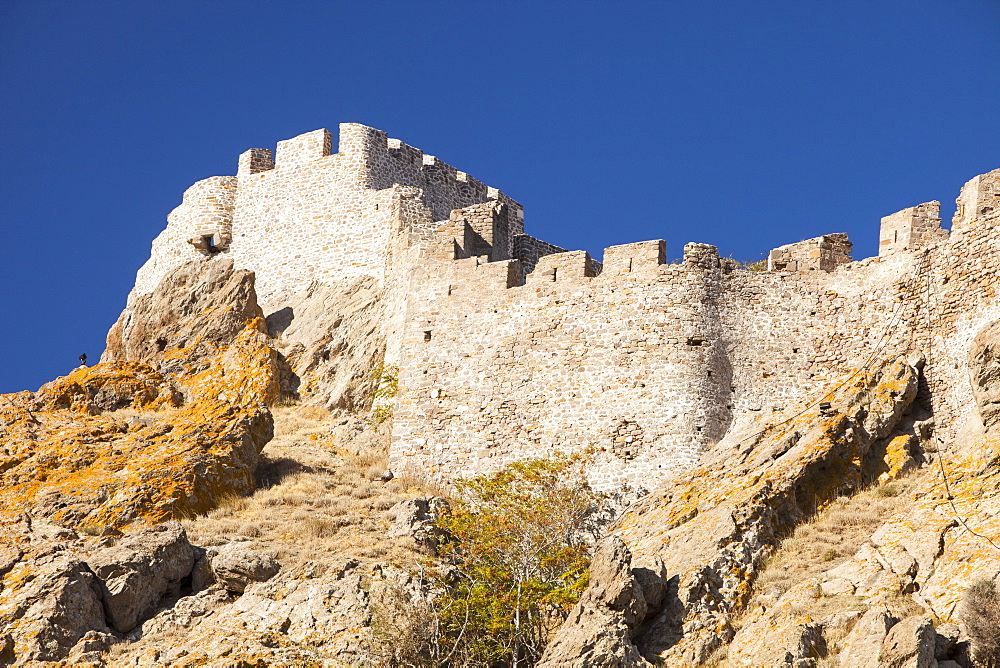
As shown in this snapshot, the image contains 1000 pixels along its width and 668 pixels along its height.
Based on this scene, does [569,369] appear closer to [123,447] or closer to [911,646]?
[123,447]

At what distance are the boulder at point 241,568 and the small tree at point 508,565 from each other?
9.88 feet

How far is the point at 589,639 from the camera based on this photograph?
68.2 ft

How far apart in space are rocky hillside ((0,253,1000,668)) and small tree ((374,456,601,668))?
65cm

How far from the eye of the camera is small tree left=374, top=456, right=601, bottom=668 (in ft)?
74.5

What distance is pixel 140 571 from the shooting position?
23.8 metres

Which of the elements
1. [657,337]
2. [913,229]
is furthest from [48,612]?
[913,229]

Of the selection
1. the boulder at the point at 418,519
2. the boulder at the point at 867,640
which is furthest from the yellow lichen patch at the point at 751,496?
the boulder at the point at 418,519

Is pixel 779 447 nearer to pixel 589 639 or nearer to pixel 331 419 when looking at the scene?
pixel 589 639

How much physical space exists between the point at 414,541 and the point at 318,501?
3.09 metres

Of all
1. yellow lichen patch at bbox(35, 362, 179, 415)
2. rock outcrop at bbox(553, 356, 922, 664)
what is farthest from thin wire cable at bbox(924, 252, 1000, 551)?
yellow lichen patch at bbox(35, 362, 179, 415)

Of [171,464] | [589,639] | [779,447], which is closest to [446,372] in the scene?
[171,464]

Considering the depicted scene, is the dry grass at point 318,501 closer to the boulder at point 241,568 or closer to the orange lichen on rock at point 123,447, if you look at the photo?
the boulder at point 241,568

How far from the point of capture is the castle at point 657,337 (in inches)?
1052

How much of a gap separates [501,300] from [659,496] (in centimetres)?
739
